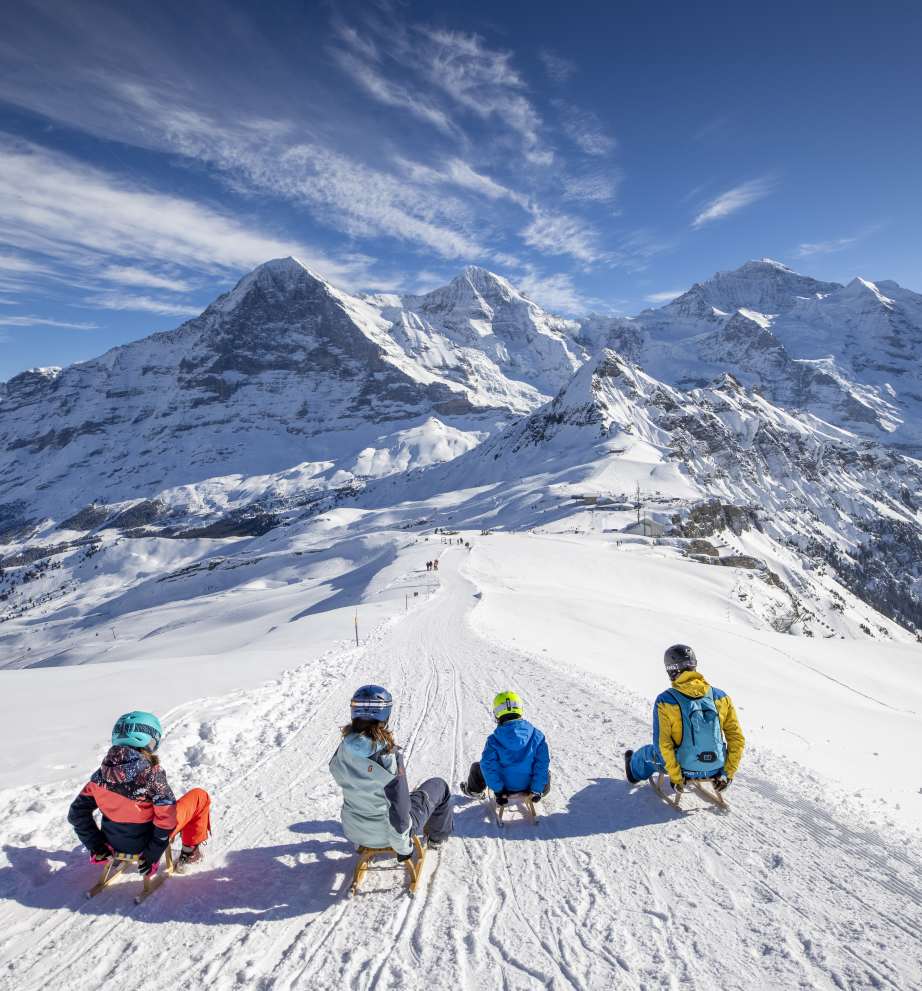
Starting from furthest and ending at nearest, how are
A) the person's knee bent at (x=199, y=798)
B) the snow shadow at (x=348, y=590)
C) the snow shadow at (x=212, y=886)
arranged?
1. the snow shadow at (x=348, y=590)
2. the person's knee bent at (x=199, y=798)
3. the snow shadow at (x=212, y=886)

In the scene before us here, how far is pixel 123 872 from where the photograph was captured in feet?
17.7

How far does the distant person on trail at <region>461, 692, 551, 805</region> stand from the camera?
6.24 meters

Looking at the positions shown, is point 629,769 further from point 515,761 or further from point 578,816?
point 515,761

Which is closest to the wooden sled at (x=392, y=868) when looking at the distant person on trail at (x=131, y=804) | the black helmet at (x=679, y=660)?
the distant person on trail at (x=131, y=804)

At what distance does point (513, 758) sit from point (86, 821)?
413 cm

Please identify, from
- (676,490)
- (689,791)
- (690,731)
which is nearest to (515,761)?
(690,731)

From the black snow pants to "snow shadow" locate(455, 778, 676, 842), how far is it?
1.85ft

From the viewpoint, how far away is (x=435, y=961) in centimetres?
424

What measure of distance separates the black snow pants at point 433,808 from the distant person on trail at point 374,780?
9 cm

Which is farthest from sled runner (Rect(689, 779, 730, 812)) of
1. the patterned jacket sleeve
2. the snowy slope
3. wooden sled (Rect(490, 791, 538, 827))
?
the snowy slope

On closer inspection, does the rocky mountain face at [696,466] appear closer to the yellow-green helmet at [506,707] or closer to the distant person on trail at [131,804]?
the yellow-green helmet at [506,707]

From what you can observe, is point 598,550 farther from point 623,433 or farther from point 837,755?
point 623,433

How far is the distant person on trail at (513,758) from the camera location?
624 cm

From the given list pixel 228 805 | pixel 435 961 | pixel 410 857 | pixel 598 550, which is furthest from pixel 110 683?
pixel 598 550
